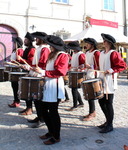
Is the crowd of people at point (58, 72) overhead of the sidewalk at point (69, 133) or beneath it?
overhead

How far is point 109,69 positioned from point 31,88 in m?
1.36

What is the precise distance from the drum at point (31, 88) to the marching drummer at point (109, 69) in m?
1.14

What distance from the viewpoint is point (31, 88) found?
3014mm

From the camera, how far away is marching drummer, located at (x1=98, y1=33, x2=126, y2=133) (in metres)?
3.27

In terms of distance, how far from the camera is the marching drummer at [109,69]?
10.7 ft

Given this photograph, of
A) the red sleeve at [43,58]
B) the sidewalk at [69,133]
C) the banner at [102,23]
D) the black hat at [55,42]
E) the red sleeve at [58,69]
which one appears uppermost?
the banner at [102,23]

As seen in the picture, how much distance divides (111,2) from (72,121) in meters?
12.8

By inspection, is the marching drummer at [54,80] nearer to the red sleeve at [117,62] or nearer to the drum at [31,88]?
the drum at [31,88]

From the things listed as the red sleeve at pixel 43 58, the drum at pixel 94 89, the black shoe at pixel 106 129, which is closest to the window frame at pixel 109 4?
the red sleeve at pixel 43 58

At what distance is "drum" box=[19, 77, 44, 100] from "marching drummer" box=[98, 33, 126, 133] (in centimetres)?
114

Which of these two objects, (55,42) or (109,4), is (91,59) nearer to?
(55,42)

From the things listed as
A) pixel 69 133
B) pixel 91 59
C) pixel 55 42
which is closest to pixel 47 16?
pixel 91 59

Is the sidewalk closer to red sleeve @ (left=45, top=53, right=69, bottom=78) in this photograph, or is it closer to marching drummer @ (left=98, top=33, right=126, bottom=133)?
marching drummer @ (left=98, top=33, right=126, bottom=133)

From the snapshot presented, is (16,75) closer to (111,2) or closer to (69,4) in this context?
(69,4)
